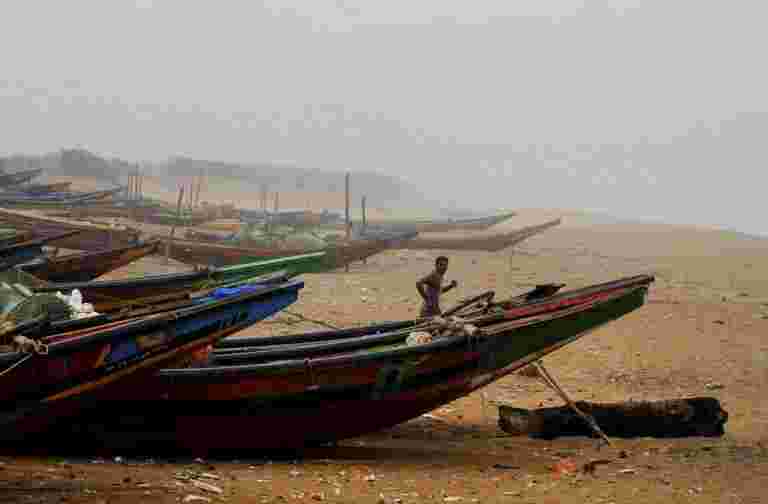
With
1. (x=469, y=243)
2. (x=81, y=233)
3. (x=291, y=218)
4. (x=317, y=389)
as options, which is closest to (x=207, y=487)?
(x=317, y=389)

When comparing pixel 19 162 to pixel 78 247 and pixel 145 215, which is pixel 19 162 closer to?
pixel 145 215

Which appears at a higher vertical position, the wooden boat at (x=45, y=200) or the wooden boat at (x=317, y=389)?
the wooden boat at (x=45, y=200)

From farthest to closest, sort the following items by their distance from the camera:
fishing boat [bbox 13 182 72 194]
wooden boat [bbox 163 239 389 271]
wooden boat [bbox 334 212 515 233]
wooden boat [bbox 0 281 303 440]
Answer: wooden boat [bbox 334 212 515 233] < fishing boat [bbox 13 182 72 194] < wooden boat [bbox 163 239 389 271] < wooden boat [bbox 0 281 303 440]

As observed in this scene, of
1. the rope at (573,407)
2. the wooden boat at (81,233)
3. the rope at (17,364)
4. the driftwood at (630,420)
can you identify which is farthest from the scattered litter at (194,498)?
the wooden boat at (81,233)

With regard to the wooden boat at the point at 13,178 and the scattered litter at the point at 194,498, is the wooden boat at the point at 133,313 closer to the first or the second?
the scattered litter at the point at 194,498

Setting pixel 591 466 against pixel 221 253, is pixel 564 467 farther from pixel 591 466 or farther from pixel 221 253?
pixel 221 253

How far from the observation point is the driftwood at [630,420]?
8117 mm

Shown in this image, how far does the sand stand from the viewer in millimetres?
6027

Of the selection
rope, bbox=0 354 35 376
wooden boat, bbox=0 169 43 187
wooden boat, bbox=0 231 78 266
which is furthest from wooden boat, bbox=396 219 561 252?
rope, bbox=0 354 35 376

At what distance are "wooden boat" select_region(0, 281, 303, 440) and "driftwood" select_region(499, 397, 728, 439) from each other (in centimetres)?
259

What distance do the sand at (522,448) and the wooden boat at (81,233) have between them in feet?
2.57

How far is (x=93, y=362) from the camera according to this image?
248 inches

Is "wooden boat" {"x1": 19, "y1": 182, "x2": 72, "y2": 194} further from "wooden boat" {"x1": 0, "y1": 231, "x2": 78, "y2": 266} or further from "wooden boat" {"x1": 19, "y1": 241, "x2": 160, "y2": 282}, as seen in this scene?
"wooden boat" {"x1": 0, "y1": 231, "x2": 78, "y2": 266}

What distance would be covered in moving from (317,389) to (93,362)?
1.45 meters
